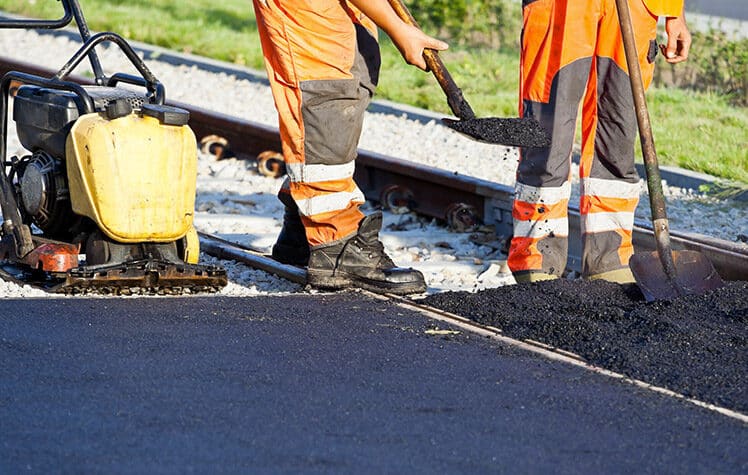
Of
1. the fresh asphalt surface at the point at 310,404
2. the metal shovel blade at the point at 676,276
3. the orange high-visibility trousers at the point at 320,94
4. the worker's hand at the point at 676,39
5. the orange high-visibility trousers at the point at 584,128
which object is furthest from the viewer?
the worker's hand at the point at 676,39

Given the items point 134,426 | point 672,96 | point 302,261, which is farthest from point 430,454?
point 672,96

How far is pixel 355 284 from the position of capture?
5699mm

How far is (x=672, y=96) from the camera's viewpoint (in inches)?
388

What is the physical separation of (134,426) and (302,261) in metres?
2.40

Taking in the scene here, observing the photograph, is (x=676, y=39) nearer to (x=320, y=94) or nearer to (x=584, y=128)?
(x=584, y=128)

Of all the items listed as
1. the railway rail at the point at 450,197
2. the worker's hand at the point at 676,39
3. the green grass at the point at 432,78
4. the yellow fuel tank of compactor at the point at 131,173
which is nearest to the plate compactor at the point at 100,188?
the yellow fuel tank of compactor at the point at 131,173

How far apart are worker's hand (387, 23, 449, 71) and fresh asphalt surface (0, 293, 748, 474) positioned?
110 centimetres

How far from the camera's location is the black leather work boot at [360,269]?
566cm

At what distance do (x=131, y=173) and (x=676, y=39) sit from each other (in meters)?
2.50

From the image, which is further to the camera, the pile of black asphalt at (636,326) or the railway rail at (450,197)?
the railway rail at (450,197)

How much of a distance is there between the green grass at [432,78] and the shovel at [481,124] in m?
2.57

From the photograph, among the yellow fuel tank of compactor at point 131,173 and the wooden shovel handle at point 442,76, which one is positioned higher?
the wooden shovel handle at point 442,76

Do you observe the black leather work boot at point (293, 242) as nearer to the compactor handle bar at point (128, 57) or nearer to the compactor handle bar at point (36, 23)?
the compactor handle bar at point (128, 57)

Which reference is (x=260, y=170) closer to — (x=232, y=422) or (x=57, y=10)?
(x=232, y=422)
